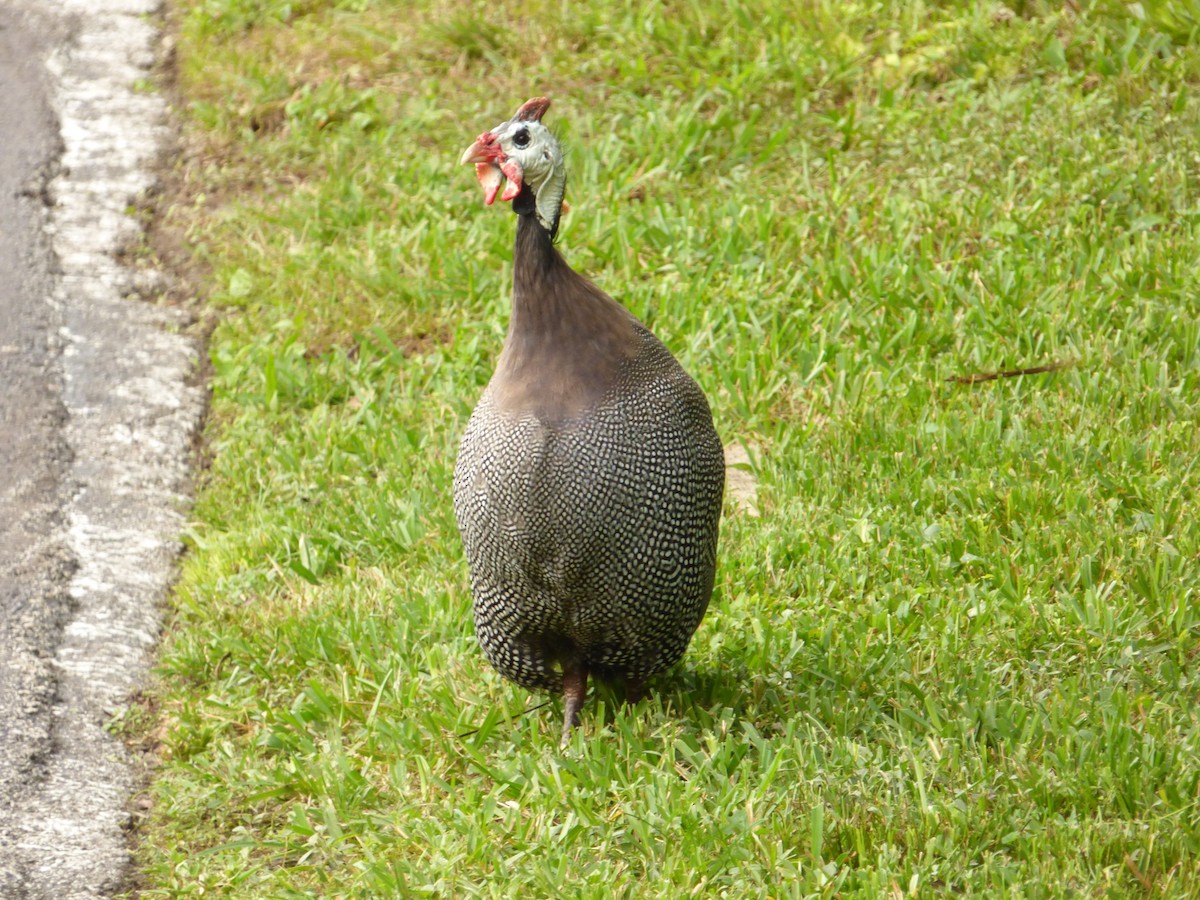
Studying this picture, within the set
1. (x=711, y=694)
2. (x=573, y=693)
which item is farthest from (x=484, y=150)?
(x=711, y=694)

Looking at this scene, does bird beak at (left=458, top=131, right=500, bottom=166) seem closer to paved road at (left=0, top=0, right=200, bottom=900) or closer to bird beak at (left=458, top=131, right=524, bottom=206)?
bird beak at (left=458, top=131, right=524, bottom=206)

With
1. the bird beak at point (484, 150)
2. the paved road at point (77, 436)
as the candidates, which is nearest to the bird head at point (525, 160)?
the bird beak at point (484, 150)

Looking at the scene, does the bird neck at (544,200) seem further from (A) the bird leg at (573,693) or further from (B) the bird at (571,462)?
(A) the bird leg at (573,693)

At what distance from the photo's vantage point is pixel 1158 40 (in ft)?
19.3

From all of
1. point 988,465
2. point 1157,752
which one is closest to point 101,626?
point 988,465

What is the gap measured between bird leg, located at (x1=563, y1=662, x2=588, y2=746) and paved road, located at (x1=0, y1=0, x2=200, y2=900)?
1.12 m

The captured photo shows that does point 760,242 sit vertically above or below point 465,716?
above

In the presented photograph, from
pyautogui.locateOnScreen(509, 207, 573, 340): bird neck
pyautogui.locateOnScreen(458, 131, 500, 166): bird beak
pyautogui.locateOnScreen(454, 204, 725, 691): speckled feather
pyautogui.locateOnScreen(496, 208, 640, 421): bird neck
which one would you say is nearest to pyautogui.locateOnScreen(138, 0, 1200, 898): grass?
pyautogui.locateOnScreen(454, 204, 725, 691): speckled feather

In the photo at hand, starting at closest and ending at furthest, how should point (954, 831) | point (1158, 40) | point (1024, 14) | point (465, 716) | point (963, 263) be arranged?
point (954, 831), point (465, 716), point (963, 263), point (1158, 40), point (1024, 14)

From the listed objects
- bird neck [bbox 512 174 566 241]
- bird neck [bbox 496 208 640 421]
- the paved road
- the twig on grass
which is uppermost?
bird neck [bbox 512 174 566 241]

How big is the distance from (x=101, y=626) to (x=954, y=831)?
2.60 metres

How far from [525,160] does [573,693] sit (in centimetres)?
124

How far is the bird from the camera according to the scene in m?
3.19

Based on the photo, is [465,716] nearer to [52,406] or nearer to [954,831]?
[954,831]
